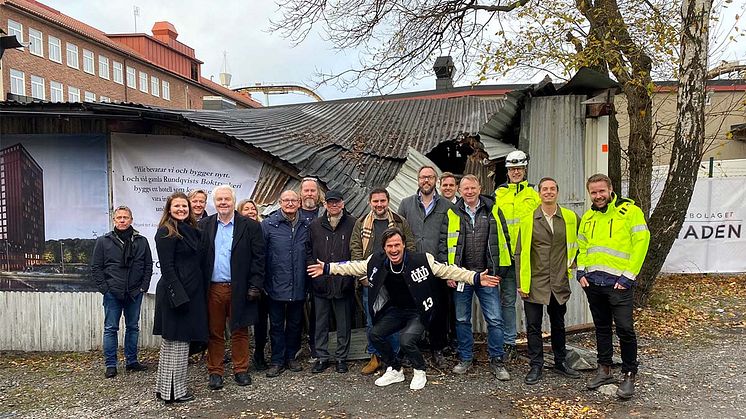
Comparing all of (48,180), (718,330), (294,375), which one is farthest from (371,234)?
(718,330)

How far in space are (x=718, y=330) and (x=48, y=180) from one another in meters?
8.50

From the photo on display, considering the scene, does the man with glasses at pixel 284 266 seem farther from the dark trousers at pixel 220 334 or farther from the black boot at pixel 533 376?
the black boot at pixel 533 376

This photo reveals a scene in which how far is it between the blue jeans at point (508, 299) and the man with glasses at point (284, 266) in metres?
1.92

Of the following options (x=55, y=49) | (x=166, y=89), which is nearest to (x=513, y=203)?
(x=55, y=49)

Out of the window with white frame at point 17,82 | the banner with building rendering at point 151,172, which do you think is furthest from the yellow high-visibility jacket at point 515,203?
the window with white frame at point 17,82

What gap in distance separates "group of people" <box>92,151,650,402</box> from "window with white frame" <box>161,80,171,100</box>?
4263 centimetres

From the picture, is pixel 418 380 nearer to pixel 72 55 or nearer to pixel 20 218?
pixel 20 218

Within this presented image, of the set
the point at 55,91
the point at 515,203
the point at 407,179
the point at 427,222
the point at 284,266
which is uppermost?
the point at 55,91

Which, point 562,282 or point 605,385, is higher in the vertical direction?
point 562,282

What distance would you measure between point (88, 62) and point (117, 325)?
36.8m

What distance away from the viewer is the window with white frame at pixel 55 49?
107 feet

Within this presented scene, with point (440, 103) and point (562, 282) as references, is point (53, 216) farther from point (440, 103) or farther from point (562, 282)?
point (440, 103)

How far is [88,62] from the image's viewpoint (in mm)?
36469

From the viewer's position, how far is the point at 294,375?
17.3 feet
